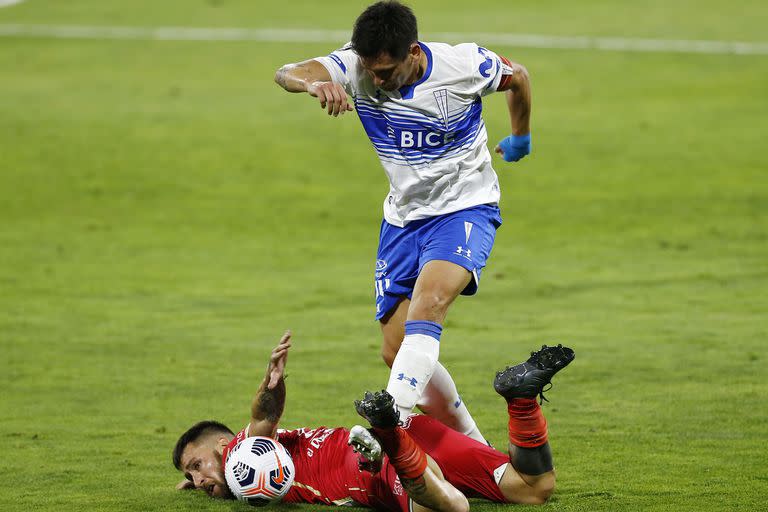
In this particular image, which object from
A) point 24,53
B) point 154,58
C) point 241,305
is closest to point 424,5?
point 154,58

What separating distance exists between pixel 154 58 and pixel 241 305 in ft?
52.7

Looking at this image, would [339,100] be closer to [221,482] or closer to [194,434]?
[194,434]

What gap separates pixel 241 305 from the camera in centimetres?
1405

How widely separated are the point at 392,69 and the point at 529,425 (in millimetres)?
2059

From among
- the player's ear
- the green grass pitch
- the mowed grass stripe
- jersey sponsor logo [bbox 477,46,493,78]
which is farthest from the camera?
the mowed grass stripe

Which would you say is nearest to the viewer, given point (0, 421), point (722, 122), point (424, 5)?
point (0, 421)

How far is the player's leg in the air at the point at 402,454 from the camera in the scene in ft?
20.3

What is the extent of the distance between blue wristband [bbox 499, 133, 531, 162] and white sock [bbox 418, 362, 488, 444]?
1.52m

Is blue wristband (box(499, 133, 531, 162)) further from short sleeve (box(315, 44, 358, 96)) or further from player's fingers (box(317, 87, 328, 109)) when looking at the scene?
player's fingers (box(317, 87, 328, 109))

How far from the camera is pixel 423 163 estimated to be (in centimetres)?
724

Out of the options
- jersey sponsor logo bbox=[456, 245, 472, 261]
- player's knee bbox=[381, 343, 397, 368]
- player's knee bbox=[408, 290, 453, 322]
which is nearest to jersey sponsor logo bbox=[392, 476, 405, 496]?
player's knee bbox=[381, 343, 397, 368]

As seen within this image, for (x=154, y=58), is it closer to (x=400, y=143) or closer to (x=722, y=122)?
(x=722, y=122)

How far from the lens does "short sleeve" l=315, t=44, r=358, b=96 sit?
7.04 m

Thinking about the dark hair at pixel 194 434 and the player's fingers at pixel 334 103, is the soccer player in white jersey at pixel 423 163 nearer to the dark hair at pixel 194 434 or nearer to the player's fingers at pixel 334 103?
the player's fingers at pixel 334 103
